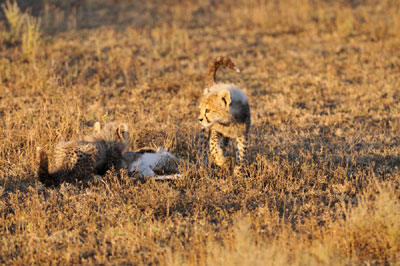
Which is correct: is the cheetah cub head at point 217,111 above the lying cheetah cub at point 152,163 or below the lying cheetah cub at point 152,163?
above

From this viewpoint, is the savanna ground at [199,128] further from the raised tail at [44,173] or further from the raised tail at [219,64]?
the raised tail at [219,64]

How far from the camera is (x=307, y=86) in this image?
1012 cm

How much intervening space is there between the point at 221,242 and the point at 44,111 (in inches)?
170

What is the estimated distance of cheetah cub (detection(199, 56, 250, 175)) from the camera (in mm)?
5871

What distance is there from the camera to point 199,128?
787 centimetres

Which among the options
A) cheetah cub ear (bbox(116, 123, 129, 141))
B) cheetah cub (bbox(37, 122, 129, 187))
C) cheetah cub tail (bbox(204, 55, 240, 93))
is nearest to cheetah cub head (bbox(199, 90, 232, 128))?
cheetah cub tail (bbox(204, 55, 240, 93))

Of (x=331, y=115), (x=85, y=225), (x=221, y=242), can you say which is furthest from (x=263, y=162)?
(x=331, y=115)

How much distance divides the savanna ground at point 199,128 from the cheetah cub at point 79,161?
16cm

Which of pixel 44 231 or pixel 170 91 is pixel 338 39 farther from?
pixel 44 231

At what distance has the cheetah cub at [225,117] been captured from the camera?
5.87 m

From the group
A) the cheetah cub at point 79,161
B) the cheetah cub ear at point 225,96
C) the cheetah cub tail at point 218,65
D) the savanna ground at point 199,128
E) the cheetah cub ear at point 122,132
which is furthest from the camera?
the cheetah cub tail at point 218,65

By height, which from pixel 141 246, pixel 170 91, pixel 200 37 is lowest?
pixel 141 246

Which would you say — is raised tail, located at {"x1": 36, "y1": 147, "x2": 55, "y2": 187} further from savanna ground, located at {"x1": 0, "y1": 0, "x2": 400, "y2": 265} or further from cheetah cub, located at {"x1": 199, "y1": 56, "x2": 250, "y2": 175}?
cheetah cub, located at {"x1": 199, "y1": 56, "x2": 250, "y2": 175}

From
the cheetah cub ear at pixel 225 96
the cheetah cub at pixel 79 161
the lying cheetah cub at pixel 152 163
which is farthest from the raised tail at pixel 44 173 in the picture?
the cheetah cub ear at pixel 225 96
